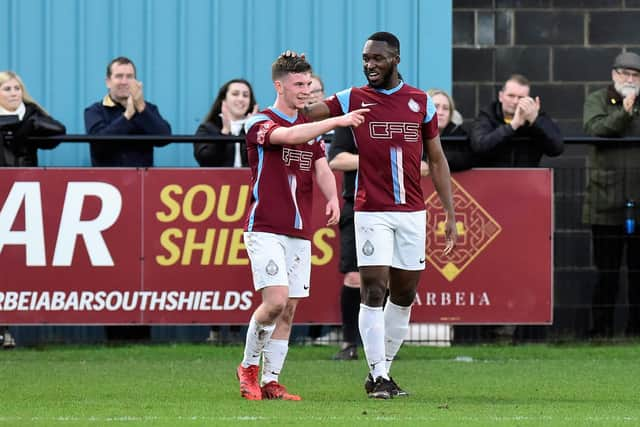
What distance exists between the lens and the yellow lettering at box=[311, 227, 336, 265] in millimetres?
12977

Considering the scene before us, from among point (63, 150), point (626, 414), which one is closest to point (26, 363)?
point (63, 150)

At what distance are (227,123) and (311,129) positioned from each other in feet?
15.2

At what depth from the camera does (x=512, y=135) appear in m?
13.1

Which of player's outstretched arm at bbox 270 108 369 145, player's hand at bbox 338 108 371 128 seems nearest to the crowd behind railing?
player's outstretched arm at bbox 270 108 369 145

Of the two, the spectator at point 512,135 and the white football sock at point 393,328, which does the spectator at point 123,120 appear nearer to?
the spectator at point 512,135

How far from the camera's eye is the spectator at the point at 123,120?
13258 mm

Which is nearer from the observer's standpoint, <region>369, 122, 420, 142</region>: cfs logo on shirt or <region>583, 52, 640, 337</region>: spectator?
<region>369, 122, 420, 142</region>: cfs logo on shirt

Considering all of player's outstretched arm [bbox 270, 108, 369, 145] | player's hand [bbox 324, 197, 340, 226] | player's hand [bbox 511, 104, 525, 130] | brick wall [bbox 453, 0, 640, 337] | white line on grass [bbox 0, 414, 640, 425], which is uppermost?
brick wall [bbox 453, 0, 640, 337]

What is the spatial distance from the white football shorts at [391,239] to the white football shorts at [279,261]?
0.36m

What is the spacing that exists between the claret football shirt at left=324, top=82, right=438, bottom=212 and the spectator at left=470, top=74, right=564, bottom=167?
3.46 metres

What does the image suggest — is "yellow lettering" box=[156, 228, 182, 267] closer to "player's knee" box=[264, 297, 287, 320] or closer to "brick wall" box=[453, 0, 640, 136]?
"player's knee" box=[264, 297, 287, 320]

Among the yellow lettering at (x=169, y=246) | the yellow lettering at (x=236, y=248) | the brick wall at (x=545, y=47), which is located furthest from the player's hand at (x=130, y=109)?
the brick wall at (x=545, y=47)

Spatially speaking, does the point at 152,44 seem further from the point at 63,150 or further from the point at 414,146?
the point at 414,146

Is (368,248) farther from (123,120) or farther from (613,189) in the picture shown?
(613,189)
